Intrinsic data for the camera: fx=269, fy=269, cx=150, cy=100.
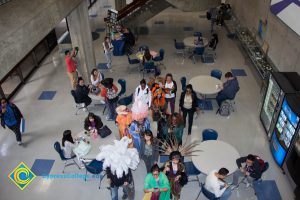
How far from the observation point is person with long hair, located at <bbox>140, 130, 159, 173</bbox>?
17.9ft

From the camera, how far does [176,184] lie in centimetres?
519

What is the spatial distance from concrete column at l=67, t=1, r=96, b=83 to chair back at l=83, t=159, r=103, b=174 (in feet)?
15.5

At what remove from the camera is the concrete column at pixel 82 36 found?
8.82 m

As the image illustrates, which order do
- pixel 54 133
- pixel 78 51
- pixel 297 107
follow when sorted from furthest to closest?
pixel 78 51 < pixel 54 133 < pixel 297 107

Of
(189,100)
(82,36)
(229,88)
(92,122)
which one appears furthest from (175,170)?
(82,36)

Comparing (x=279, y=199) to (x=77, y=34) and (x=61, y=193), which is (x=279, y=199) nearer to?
(x=61, y=193)

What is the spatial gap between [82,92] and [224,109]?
434 cm

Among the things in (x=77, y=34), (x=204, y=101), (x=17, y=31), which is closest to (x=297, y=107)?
(x=204, y=101)

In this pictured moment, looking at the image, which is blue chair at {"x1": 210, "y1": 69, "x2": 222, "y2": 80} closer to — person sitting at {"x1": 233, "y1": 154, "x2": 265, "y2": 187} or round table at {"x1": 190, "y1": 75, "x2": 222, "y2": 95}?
round table at {"x1": 190, "y1": 75, "x2": 222, "y2": 95}

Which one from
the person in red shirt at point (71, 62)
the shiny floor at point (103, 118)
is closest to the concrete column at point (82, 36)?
the person in red shirt at point (71, 62)

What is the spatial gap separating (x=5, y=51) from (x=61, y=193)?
12.2 ft

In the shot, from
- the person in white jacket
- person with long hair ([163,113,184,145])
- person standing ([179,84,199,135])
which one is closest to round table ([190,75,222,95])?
person standing ([179,84,199,135])

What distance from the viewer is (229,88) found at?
772 centimetres

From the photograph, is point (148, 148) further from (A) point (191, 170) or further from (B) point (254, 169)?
(B) point (254, 169)
